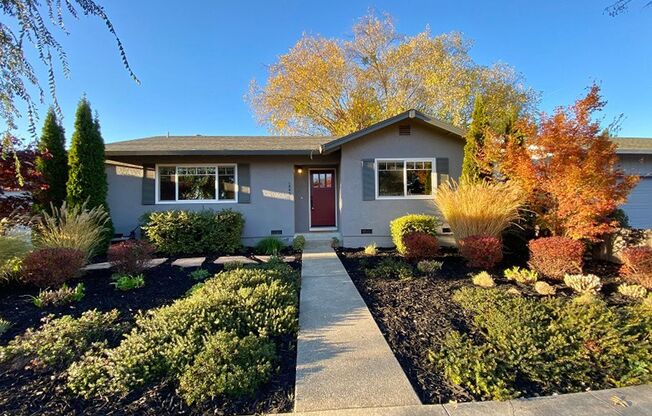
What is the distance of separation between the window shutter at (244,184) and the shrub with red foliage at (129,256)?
3.76 meters

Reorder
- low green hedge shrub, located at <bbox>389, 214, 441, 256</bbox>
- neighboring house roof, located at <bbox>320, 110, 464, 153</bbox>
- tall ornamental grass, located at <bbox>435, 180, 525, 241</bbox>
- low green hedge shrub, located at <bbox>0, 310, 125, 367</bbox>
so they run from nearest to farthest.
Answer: low green hedge shrub, located at <bbox>0, 310, 125, 367</bbox>, tall ornamental grass, located at <bbox>435, 180, 525, 241</bbox>, low green hedge shrub, located at <bbox>389, 214, 441, 256</bbox>, neighboring house roof, located at <bbox>320, 110, 464, 153</bbox>

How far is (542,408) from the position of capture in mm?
2295

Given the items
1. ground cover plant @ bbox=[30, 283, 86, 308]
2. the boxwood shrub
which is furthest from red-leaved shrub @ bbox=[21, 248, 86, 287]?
the boxwood shrub

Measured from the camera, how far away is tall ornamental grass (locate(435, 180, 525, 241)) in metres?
6.75

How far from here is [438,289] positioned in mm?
4918

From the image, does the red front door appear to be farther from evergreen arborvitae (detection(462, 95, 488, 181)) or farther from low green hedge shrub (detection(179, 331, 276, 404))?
low green hedge shrub (detection(179, 331, 276, 404))

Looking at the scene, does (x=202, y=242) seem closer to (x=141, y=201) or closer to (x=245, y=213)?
(x=245, y=213)

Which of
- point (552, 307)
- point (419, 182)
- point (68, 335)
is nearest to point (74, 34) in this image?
point (68, 335)

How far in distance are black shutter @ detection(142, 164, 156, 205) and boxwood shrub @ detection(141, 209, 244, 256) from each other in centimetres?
88

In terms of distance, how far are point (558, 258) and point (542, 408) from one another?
3981 millimetres

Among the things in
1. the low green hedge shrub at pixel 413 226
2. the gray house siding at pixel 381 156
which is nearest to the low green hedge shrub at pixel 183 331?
the low green hedge shrub at pixel 413 226

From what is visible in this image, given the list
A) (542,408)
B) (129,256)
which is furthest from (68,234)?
(542,408)

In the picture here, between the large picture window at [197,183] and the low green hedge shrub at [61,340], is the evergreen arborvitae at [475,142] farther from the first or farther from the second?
the low green hedge shrub at [61,340]

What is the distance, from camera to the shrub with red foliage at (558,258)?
17.7 ft
